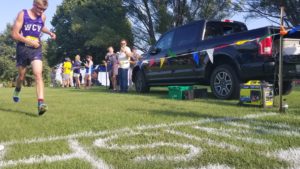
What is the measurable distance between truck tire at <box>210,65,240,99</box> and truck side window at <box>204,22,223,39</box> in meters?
1.01

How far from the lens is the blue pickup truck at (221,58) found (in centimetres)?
677

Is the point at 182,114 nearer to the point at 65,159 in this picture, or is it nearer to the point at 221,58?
the point at 65,159

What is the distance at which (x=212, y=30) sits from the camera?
8570mm

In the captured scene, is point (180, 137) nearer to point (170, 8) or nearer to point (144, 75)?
point (144, 75)

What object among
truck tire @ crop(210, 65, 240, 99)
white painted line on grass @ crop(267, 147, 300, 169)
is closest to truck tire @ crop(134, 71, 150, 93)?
truck tire @ crop(210, 65, 240, 99)

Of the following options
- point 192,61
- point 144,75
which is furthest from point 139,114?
point 144,75

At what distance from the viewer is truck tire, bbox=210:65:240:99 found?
7.47 metres

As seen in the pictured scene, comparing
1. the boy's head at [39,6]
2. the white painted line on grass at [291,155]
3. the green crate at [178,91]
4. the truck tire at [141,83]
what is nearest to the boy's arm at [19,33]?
the boy's head at [39,6]

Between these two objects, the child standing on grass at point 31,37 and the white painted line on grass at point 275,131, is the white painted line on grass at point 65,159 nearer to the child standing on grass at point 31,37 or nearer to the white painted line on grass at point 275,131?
the white painted line on grass at point 275,131

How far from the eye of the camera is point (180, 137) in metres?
3.73

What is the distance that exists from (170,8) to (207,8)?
10.1 ft

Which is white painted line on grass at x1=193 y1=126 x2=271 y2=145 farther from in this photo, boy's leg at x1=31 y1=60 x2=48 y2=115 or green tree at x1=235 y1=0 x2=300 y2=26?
green tree at x1=235 y1=0 x2=300 y2=26

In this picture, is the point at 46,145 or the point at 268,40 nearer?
the point at 46,145

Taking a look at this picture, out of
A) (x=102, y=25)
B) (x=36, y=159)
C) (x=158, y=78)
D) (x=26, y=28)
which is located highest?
(x=102, y=25)
